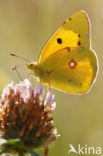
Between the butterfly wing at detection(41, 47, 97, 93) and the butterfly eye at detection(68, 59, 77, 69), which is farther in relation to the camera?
the butterfly eye at detection(68, 59, 77, 69)

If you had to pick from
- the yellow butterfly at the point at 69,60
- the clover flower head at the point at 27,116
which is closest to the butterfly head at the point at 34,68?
the yellow butterfly at the point at 69,60

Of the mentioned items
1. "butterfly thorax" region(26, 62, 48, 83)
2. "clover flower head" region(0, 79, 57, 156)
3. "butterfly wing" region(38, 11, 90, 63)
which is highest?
"butterfly wing" region(38, 11, 90, 63)

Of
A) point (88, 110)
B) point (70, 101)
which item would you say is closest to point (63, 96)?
point (70, 101)

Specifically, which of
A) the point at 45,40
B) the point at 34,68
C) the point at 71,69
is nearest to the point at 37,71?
the point at 34,68

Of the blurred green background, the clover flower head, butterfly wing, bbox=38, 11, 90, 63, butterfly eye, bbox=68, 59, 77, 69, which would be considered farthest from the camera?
the blurred green background

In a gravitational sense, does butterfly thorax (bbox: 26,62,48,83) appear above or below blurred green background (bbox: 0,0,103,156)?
below

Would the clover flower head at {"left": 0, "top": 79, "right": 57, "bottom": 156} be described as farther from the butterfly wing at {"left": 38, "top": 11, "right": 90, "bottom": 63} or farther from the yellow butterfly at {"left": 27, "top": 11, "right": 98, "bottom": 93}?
the butterfly wing at {"left": 38, "top": 11, "right": 90, "bottom": 63}

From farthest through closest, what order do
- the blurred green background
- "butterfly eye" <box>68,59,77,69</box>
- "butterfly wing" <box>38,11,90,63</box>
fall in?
the blurred green background < "butterfly eye" <box>68,59,77,69</box> < "butterfly wing" <box>38,11,90,63</box>

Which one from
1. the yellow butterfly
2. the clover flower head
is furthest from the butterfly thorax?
the clover flower head
